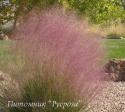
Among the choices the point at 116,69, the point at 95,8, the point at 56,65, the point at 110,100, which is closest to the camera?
the point at 56,65

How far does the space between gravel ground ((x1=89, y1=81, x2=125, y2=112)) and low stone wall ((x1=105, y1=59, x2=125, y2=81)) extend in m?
0.86

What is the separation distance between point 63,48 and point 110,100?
2.56 metres

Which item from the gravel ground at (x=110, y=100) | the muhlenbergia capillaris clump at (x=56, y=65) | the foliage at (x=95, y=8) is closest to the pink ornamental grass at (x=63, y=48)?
the muhlenbergia capillaris clump at (x=56, y=65)

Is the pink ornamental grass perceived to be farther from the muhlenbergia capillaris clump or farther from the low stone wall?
the low stone wall

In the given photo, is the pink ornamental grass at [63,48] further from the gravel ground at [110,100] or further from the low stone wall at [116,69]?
the low stone wall at [116,69]

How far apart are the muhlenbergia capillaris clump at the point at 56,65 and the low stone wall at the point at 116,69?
15.5ft

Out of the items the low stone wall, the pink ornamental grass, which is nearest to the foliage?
the low stone wall

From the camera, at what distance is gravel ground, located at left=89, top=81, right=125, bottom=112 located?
6330 millimetres

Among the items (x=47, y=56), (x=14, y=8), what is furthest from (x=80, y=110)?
(x=14, y=8)

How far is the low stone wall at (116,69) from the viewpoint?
10297mm

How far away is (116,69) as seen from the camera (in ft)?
34.4

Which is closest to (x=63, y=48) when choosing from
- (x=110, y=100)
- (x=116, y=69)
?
(x=110, y=100)

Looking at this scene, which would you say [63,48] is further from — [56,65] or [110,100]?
[110,100]

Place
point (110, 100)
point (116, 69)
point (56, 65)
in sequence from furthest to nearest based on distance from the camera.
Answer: point (116, 69) → point (110, 100) → point (56, 65)
